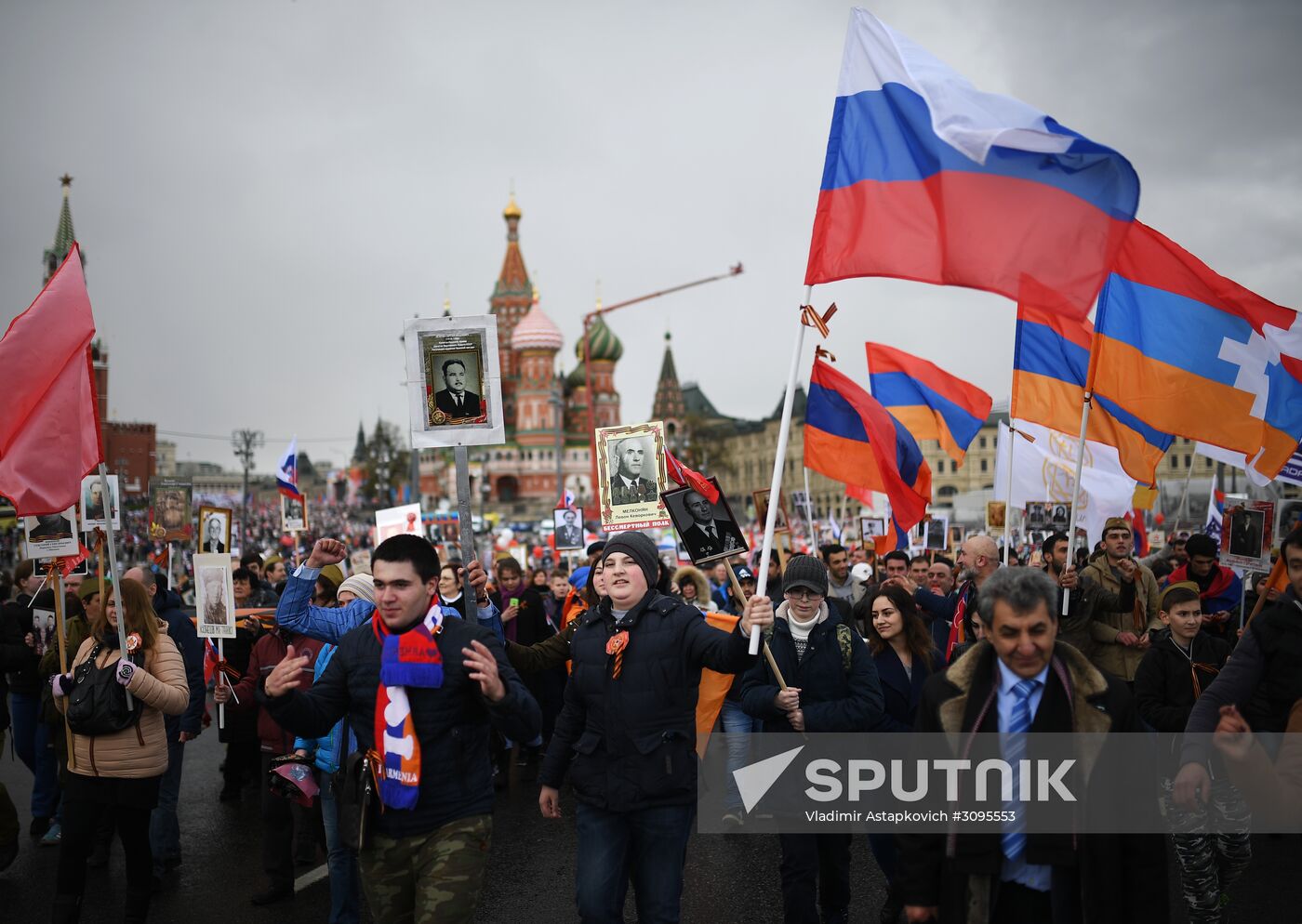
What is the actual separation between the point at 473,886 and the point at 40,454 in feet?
12.2

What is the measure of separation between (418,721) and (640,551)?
1.18m

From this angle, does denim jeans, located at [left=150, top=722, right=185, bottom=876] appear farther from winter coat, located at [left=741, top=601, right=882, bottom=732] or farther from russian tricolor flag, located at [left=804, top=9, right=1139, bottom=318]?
russian tricolor flag, located at [left=804, top=9, right=1139, bottom=318]

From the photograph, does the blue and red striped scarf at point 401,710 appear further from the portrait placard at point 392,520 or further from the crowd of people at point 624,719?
the portrait placard at point 392,520

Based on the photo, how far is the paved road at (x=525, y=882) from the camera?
19.3ft

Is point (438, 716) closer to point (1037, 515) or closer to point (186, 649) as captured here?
point (186, 649)

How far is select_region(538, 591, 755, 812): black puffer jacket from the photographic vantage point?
4.28m

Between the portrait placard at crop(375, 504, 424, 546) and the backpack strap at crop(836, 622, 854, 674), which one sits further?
the portrait placard at crop(375, 504, 424, 546)

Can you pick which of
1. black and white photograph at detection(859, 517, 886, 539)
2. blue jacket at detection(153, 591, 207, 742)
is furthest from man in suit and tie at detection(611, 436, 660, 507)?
black and white photograph at detection(859, 517, 886, 539)

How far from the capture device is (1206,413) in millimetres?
7492

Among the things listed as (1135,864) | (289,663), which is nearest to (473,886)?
(289,663)

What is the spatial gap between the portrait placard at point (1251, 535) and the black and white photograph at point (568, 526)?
353 inches

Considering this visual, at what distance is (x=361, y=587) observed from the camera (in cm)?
593

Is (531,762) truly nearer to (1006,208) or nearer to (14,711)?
(14,711)

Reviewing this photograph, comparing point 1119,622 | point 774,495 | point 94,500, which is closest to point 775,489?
point 774,495
